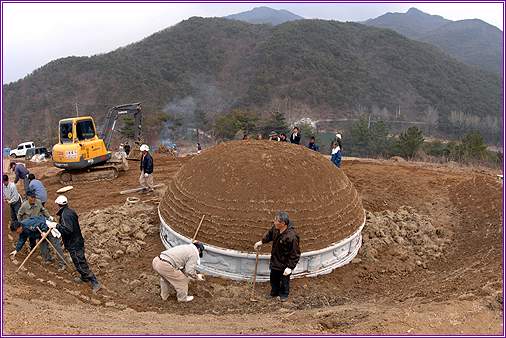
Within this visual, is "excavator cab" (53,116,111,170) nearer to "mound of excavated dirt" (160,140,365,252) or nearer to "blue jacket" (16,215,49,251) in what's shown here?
"blue jacket" (16,215,49,251)

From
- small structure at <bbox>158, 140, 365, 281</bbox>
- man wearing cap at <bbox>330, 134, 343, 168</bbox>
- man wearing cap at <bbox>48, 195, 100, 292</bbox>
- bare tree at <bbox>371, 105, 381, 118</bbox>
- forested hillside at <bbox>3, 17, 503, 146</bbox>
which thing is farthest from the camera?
bare tree at <bbox>371, 105, 381, 118</bbox>

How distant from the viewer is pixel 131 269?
7227 millimetres

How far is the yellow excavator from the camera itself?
13438mm

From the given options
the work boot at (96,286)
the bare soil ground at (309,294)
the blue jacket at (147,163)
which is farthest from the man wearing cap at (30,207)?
the blue jacket at (147,163)

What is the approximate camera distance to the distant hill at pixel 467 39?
311 ft

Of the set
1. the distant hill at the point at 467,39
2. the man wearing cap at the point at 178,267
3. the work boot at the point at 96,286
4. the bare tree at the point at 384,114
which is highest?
the distant hill at the point at 467,39

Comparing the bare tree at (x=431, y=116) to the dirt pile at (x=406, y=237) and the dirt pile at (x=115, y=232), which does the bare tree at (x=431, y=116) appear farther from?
the dirt pile at (x=115, y=232)

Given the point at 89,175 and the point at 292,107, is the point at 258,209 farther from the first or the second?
the point at 292,107

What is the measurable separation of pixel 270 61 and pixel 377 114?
2630 cm

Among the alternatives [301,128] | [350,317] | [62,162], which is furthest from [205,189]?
[301,128]

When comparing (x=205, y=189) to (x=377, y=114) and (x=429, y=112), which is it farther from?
(x=429, y=112)

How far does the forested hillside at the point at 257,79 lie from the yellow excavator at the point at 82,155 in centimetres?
3183

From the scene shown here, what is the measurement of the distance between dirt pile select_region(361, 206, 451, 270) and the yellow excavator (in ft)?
39.3

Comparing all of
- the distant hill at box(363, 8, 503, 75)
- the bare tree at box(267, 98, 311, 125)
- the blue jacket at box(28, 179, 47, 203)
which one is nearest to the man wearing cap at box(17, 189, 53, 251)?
the blue jacket at box(28, 179, 47, 203)
